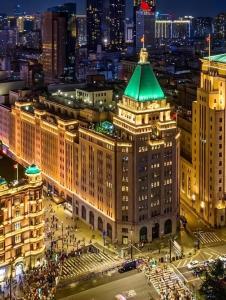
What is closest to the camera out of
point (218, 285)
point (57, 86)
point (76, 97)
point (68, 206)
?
point (218, 285)

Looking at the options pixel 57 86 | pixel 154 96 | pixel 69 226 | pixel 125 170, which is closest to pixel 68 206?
pixel 69 226

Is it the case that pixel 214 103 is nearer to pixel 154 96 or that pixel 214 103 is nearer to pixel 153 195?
pixel 154 96

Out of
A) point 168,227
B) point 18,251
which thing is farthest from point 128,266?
point 18,251

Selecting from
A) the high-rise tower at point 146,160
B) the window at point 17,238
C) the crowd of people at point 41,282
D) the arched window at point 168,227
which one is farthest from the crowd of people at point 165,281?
the window at point 17,238

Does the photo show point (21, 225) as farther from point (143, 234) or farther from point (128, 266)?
point (143, 234)

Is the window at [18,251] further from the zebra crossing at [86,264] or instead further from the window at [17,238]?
the zebra crossing at [86,264]

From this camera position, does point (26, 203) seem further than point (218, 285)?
Yes

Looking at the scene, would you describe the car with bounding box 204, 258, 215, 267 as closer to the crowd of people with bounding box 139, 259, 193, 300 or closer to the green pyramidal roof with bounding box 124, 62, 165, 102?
the crowd of people with bounding box 139, 259, 193, 300
